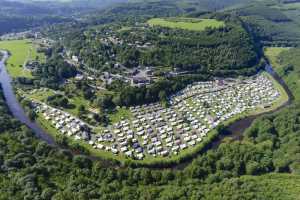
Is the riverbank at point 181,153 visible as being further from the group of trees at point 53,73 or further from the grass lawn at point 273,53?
the grass lawn at point 273,53

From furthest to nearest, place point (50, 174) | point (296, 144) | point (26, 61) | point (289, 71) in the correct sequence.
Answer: point (26, 61), point (289, 71), point (296, 144), point (50, 174)

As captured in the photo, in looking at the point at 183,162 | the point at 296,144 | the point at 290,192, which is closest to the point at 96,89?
the point at 183,162

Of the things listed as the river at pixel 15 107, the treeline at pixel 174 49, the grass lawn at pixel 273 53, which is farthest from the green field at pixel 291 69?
the river at pixel 15 107

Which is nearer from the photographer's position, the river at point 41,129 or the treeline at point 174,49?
the river at point 41,129

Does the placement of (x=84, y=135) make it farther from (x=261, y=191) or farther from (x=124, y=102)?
(x=261, y=191)

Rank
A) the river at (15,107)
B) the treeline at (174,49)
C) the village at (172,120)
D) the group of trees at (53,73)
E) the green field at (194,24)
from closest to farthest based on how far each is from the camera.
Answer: the village at (172,120)
the river at (15,107)
the group of trees at (53,73)
the treeline at (174,49)
the green field at (194,24)

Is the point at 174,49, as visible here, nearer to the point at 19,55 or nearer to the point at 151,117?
the point at 151,117
